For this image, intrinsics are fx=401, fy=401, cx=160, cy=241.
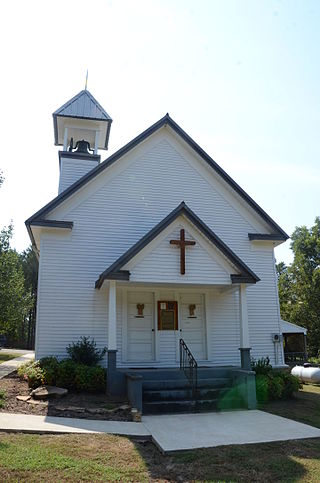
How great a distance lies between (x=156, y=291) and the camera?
1381 centimetres

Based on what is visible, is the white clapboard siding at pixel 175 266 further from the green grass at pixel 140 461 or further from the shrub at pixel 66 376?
the green grass at pixel 140 461

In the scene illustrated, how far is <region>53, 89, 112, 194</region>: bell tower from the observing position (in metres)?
16.0

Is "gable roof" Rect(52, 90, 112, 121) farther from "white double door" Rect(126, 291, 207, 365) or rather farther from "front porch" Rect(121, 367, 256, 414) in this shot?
"front porch" Rect(121, 367, 256, 414)

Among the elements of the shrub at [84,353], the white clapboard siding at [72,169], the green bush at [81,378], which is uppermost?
the white clapboard siding at [72,169]

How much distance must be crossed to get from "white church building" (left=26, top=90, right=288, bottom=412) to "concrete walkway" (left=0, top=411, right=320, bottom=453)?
2465mm

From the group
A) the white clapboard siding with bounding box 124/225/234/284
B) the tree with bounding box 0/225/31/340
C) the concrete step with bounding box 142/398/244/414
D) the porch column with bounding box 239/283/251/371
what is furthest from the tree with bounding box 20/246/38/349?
the concrete step with bounding box 142/398/244/414

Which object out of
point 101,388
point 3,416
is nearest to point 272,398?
point 101,388

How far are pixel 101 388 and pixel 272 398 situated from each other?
4.71 metres

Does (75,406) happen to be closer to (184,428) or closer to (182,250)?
(184,428)

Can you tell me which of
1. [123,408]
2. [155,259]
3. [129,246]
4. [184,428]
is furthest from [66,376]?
[129,246]

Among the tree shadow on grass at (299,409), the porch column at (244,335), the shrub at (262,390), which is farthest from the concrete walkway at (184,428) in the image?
the porch column at (244,335)

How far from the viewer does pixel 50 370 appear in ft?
35.0

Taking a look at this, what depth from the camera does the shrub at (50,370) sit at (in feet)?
34.7

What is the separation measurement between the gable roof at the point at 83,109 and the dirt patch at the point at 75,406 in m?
10.9
